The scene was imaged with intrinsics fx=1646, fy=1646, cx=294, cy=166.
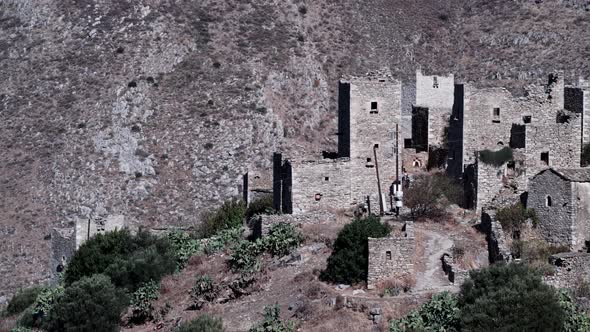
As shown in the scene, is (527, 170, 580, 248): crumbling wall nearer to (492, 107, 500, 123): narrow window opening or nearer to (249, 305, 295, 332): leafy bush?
(492, 107, 500, 123): narrow window opening

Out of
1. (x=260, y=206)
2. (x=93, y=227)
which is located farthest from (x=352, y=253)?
(x=93, y=227)

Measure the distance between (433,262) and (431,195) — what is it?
225 inches

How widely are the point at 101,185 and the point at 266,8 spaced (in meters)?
21.4

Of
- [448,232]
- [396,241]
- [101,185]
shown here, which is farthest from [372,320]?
[101,185]

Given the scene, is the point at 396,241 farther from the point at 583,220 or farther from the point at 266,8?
the point at 266,8

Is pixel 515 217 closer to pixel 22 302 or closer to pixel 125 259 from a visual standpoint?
pixel 125 259

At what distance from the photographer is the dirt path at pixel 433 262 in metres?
47.4

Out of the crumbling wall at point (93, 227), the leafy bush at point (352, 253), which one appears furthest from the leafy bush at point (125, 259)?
the leafy bush at point (352, 253)

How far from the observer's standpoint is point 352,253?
47906mm

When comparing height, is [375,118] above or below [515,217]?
above

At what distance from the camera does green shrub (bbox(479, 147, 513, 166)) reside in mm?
54031

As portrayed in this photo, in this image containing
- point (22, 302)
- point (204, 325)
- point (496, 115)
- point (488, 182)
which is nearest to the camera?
point (204, 325)

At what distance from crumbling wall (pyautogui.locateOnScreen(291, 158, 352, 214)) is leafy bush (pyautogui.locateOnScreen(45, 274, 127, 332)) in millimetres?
6670

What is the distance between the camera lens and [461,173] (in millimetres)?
55531
